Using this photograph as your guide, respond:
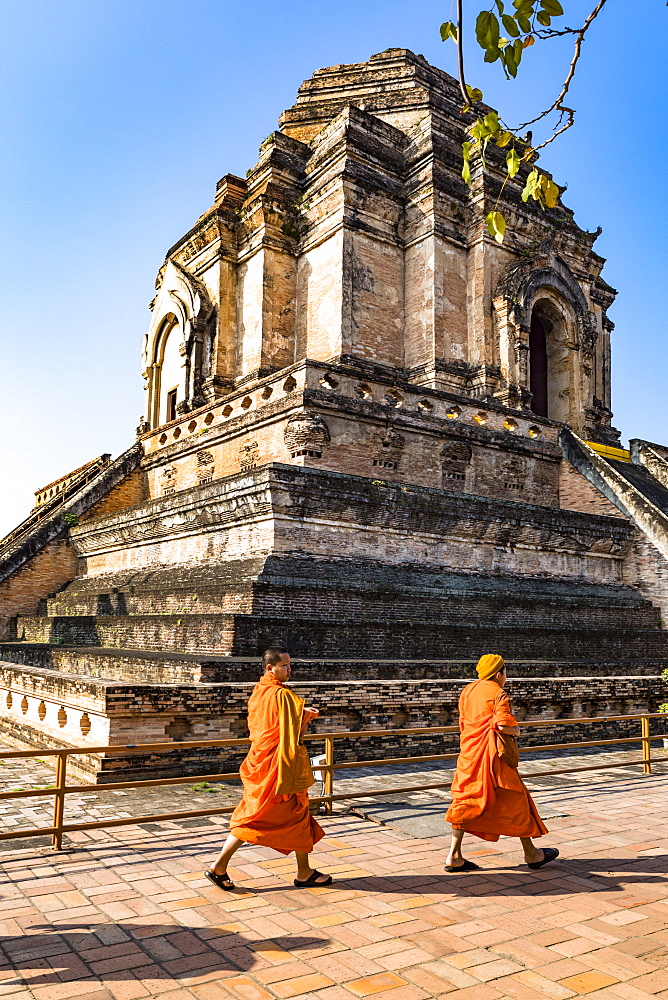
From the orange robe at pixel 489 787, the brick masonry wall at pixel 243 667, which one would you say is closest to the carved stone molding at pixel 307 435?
the brick masonry wall at pixel 243 667

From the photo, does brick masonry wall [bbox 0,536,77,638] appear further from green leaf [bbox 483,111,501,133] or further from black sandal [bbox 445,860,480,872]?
green leaf [bbox 483,111,501,133]

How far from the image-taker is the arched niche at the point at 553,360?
61.7 feet

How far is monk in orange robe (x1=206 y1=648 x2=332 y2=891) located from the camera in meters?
4.26

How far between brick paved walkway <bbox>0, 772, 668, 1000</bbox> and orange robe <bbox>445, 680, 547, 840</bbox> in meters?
0.28

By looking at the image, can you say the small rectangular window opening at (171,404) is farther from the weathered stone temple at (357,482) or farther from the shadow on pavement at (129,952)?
the shadow on pavement at (129,952)

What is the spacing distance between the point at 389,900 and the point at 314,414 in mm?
8386

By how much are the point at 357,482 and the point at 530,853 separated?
6.26 metres

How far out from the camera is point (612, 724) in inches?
407

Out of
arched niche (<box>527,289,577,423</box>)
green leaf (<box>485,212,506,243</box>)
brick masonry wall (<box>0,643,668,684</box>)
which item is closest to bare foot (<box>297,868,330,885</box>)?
brick masonry wall (<box>0,643,668,684</box>)

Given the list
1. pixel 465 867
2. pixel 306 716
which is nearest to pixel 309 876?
pixel 306 716

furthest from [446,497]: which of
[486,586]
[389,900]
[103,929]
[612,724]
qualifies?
[103,929]

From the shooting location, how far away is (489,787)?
4688 millimetres

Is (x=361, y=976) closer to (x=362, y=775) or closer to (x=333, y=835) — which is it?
(x=333, y=835)

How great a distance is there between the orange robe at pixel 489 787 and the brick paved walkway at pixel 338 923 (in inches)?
11.0
